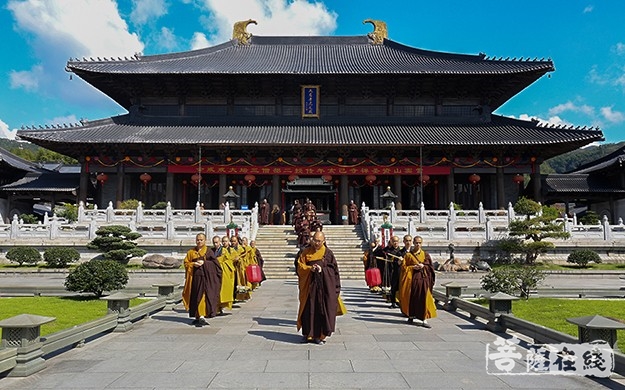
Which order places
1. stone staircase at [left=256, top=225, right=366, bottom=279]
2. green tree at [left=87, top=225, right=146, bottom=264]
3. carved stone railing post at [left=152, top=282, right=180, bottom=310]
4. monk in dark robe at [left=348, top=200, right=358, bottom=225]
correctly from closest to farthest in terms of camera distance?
1. carved stone railing post at [left=152, top=282, right=180, bottom=310]
2. stone staircase at [left=256, top=225, right=366, bottom=279]
3. green tree at [left=87, top=225, right=146, bottom=264]
4. monk in dark robe at [left=348, top=200, right=358, bottom=225]

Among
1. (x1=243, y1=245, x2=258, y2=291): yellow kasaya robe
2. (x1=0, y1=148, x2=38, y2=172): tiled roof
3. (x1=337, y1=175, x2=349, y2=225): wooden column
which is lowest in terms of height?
(x1=243, y1=245, x2=258, y2=291): yellow kasaya robe

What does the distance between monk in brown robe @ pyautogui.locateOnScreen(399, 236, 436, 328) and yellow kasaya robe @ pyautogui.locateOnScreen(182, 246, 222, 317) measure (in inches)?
141

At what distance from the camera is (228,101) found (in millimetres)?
29656

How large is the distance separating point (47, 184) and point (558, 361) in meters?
29.1

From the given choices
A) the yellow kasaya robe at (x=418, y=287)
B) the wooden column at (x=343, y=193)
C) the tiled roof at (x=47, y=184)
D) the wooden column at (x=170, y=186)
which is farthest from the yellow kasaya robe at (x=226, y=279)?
the tiled roof at (x=47, y=184)

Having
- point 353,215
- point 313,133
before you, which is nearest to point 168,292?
point 353,215

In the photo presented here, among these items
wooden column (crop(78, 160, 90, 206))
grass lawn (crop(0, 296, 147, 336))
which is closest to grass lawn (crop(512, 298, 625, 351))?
grass lawn (crop(0, 296, 147, 336))

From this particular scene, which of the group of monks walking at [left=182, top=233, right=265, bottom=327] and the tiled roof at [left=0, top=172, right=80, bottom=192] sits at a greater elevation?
the tiled roof at [left=0, top=172, right=80, bottom=192]

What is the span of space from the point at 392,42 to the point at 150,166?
19.5 metres

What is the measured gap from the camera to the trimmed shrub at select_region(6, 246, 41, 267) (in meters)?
18.2

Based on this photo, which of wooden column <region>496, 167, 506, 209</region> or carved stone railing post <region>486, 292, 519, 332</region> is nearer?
carved stone railing post <region>486, 292, 519, 332</region>

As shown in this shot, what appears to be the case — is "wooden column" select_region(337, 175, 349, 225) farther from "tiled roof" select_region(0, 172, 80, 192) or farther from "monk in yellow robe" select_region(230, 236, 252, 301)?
"tiled roof" select_region(0, 172, 80, 192)

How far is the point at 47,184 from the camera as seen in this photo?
1091 inches

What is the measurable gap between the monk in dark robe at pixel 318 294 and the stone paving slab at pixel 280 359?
25cm
